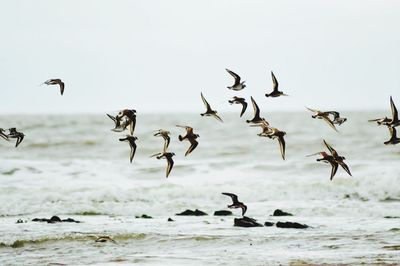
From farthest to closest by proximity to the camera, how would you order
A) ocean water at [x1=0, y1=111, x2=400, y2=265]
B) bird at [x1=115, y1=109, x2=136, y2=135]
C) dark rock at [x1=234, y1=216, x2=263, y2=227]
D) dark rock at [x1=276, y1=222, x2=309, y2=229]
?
bird at [x1=115, y1=109, x2=136, y2=135] → dark rock at [x1=234, y1=216, x2=263, y2=227] → dark rock at [x1=276, y1=222, x2=309, y2=229] → ocean water at [x1=0, y1=111, x2=400, y2=265]

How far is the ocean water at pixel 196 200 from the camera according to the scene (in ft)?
47.6

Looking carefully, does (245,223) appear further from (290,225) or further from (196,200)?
→ (196,200)

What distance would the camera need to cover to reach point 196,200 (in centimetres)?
2450

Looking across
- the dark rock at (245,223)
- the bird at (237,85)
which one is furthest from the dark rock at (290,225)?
the bird at (237,85)

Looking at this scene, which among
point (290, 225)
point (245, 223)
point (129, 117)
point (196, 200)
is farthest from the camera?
point (196, 200)

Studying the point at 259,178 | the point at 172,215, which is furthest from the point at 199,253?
the point at 259,178

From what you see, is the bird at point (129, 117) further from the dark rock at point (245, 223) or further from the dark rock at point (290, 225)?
the dark rock at point (290, 225)

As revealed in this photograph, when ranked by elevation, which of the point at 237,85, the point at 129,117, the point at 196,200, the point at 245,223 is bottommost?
the point at 245,223

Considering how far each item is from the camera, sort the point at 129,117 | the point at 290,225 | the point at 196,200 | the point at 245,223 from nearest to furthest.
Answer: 1. the point at 290,225
2. the point at 245,223
3. the point at 129,117
4. the point at 196,200

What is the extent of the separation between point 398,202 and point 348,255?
397 inches

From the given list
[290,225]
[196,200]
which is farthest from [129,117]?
[196,200]

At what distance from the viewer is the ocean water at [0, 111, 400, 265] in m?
14.5

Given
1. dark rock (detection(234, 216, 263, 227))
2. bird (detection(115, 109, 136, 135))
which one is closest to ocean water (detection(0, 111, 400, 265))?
dark rock (detection(234, 216, 263, 227))

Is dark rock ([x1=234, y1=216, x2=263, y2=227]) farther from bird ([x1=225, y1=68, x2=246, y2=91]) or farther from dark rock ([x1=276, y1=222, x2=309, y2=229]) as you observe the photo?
bird ([x1=225, y1=68, x2=246, y2=91])
